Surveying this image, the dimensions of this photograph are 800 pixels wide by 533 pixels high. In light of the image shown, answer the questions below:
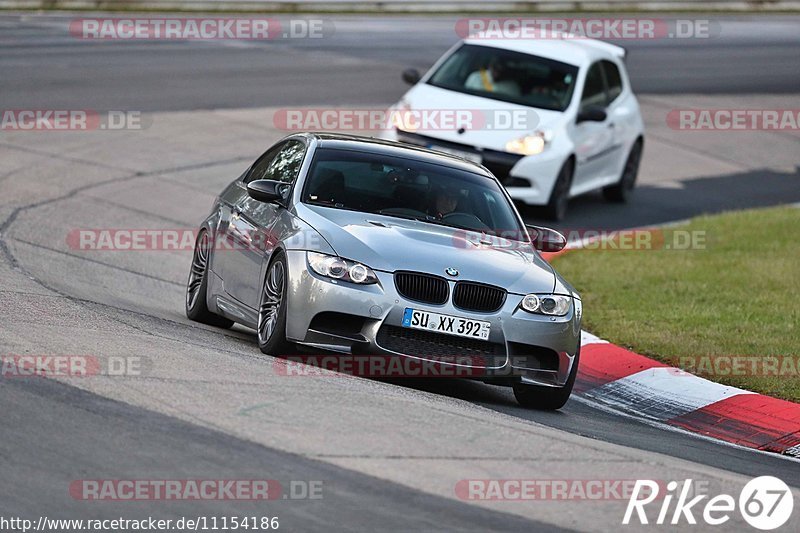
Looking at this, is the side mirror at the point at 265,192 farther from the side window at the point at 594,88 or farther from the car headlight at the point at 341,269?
the side window at the point at 594,88

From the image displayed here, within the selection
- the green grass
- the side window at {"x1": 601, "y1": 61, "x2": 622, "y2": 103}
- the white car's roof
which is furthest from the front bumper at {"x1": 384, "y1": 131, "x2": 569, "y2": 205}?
the side window at {"x1": 601, "y1": 61, "x2": 622, "y2": 103}

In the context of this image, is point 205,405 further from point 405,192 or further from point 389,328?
point 405,192

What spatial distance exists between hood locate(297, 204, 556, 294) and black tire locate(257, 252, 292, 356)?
1.20 ft

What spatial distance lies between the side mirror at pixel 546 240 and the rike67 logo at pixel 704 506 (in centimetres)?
348

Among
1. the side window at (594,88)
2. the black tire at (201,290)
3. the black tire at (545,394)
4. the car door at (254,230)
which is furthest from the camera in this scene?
the side window at (594,88)

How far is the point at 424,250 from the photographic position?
9.00m

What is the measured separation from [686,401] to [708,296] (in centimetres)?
325

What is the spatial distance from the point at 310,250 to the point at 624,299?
17.0 feet

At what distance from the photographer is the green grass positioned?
453 inches

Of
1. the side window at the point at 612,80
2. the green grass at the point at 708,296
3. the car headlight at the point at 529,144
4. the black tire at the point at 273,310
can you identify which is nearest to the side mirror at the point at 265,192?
the black tire at the point at 273,310

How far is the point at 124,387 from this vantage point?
294 inches

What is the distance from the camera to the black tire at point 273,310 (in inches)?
352

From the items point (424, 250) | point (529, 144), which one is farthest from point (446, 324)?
point (529, 144)

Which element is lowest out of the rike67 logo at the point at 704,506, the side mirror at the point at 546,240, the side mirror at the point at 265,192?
the rike67 logo at the point at 704,506
